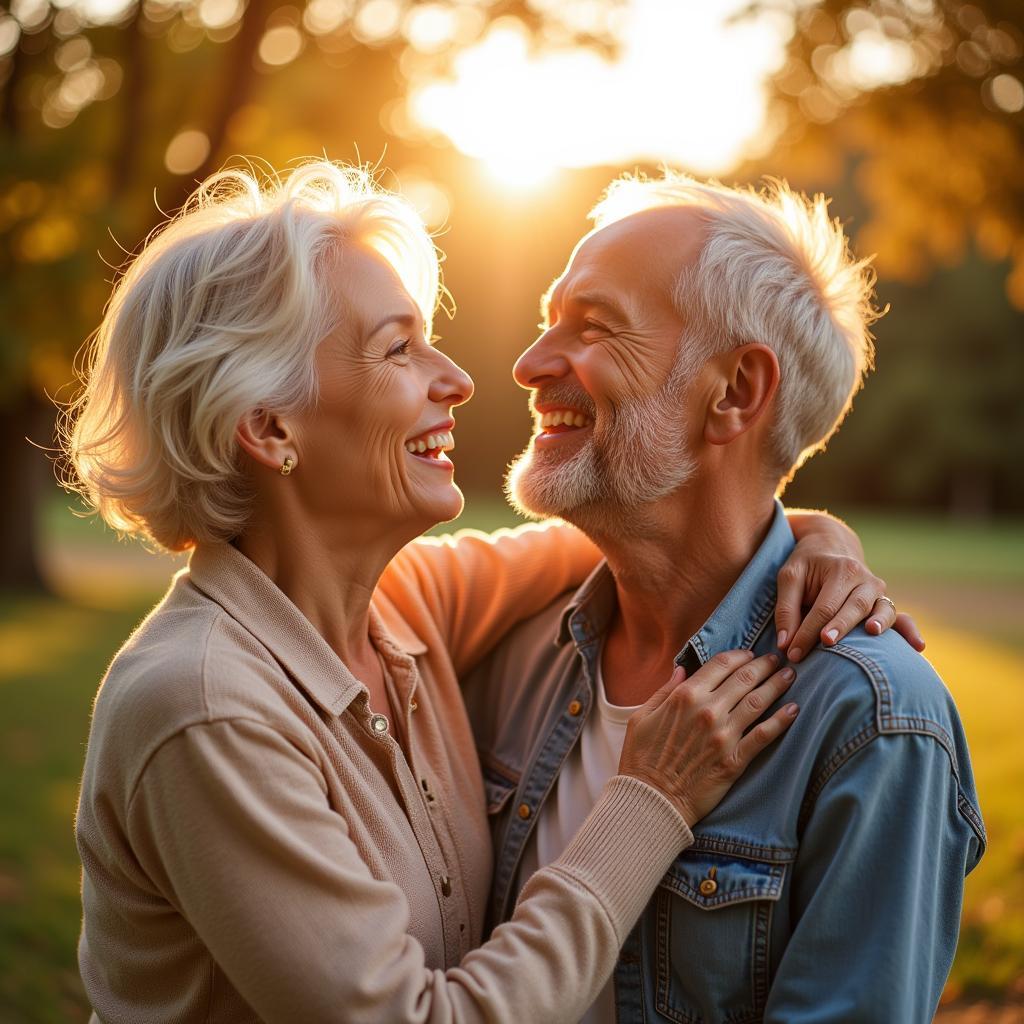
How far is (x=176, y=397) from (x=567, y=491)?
3.21 feet

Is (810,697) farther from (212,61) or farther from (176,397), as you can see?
(212,61)

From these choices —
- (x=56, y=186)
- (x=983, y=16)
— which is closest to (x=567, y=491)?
(x=983, y=16)

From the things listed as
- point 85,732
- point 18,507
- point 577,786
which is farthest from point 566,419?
point 18,507

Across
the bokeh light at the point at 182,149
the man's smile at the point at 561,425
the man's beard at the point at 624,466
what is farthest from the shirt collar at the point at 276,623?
the bokeh light at the point at 182,149

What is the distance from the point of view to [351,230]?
2.80 meters

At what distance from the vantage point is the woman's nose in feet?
9.41

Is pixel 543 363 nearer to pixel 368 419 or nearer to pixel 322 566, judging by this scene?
pixel 368 419

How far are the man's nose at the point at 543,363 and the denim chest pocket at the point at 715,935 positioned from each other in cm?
131

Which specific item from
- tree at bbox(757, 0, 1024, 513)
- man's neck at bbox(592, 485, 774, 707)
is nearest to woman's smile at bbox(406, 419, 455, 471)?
man's neck at bbox(592, 485, 774, 707)

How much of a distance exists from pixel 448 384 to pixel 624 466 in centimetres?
48

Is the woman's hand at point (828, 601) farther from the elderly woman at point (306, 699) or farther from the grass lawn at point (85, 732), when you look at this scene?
the grass lawn at point (85, 732)

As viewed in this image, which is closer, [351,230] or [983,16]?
[351,230]

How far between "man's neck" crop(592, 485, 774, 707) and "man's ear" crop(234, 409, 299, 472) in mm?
837

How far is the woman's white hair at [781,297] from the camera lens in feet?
9.69
